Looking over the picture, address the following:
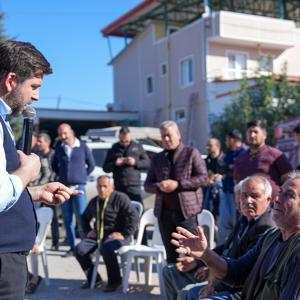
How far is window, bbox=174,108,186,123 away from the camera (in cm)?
2529

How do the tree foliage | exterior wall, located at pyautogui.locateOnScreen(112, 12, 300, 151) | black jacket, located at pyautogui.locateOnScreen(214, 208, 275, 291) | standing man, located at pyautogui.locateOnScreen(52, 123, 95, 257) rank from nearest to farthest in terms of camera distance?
black jacket, located at pyautogui.locateOnScreen(214, 208, 275, 291)
standing man, located at pyautogui.locateOnScreen(52, 123, 95, 257)
the tree foliage
exterior wall, located at pyautogui.locateOnScreen(112, 12, 300, 151)

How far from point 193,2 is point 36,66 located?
24823mm

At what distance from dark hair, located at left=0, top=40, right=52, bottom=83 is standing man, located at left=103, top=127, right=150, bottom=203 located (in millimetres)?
5292

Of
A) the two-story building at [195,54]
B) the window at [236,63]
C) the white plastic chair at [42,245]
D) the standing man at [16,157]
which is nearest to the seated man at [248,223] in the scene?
the standing man at [16,157]

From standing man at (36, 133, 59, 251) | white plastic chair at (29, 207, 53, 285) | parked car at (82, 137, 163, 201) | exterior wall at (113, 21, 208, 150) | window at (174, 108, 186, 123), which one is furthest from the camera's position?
window at (174, 108, 186, 123)

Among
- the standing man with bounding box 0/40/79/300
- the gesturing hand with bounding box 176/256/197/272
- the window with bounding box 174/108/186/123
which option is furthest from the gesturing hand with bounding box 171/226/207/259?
the window with bounding box 174/108/186/123

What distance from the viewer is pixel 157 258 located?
5.62 meters

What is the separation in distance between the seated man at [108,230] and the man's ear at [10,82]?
12.7 feet

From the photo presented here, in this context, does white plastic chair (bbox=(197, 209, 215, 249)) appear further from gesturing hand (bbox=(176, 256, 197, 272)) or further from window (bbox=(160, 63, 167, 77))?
window (bbox=(160, 63, 167, 77))

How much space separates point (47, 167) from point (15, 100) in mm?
6048

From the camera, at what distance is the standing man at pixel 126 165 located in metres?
7.52

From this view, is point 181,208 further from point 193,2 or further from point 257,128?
point 193,2

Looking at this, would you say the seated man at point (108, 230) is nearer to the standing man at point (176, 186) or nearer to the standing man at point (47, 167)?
the standing man at point (176, 186)

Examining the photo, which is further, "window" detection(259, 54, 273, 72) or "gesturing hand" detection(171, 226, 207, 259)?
"window" detection(259, 54, 273, 72)
